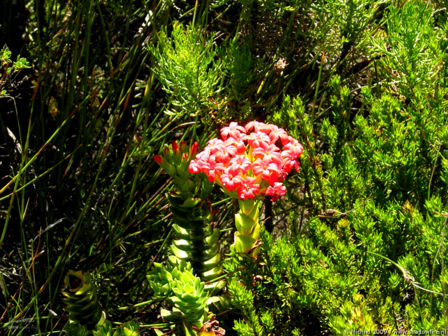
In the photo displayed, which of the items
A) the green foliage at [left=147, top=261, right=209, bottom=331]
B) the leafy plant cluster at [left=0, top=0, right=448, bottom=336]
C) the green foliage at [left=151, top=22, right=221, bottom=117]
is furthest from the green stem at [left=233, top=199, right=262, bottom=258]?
the green foliage at [left=151, top=22, right=221, bottom=117]

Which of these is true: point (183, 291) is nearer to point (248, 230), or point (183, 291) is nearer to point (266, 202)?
point (248, 230)

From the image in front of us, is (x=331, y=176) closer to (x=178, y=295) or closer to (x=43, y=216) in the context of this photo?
(x=178, y=295)

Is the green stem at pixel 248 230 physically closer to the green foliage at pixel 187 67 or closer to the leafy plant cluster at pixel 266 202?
the leafy plant cluster at pixel 266 202

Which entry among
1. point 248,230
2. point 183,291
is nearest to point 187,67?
point 248,230

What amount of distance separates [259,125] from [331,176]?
0.89 ft

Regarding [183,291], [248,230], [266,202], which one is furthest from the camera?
[266,202]

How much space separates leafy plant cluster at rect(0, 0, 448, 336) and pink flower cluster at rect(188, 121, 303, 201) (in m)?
0.13

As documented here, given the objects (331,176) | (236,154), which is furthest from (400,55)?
(236,154)

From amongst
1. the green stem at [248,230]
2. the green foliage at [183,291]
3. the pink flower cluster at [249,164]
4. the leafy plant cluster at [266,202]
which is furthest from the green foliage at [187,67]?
the green foliage at [183,291]

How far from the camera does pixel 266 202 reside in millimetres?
1829

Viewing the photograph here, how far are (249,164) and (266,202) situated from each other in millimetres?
447

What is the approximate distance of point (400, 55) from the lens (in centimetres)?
148

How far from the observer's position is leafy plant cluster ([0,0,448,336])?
52.9 inches

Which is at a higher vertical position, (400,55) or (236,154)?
(400,55)
